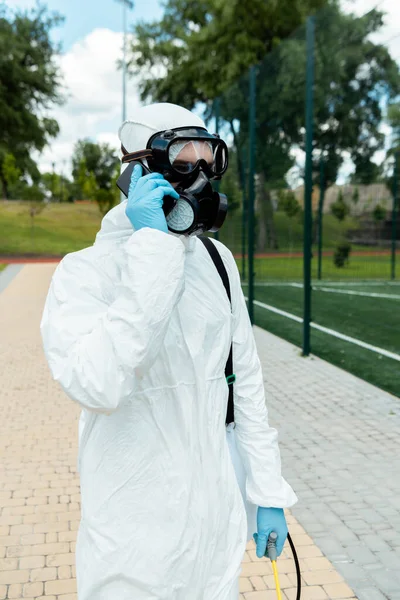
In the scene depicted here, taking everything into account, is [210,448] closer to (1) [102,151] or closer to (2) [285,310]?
(2) [285,310]

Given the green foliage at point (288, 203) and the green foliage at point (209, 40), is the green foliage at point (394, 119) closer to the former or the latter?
the green foliage at point (288, 203)

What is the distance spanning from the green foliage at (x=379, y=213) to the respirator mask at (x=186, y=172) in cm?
1198

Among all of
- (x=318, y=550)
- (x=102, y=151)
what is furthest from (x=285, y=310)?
(x=102, y=151)

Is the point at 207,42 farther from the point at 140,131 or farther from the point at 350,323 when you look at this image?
the point at 140,131

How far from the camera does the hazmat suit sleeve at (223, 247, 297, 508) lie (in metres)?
1.89

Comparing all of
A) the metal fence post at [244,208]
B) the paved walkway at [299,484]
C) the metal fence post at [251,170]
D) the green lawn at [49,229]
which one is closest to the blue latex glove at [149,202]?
the paved walkway at [299,484]

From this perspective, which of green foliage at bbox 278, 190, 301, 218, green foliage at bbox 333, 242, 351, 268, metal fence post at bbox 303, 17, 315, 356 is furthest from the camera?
green foliage at bbox 333, 242, 351, 268

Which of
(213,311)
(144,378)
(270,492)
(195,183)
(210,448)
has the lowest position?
(270,492)

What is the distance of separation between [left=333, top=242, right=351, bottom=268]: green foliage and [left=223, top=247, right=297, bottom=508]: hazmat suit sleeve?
11.3m

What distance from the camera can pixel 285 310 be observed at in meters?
12.5

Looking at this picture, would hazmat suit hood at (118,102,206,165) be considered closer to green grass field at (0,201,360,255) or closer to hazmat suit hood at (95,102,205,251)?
hazmat suit hood at (95,102,205,251)

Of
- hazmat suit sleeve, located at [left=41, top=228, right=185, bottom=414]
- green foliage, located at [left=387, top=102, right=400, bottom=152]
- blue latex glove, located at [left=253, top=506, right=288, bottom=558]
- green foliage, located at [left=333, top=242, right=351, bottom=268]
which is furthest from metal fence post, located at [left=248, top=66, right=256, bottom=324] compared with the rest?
hazmat suit sleeve, located at [left=41, top=228, right=185, bottom=414]

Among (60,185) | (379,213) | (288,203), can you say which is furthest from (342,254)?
(60,185)

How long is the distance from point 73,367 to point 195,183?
1.99 feet
